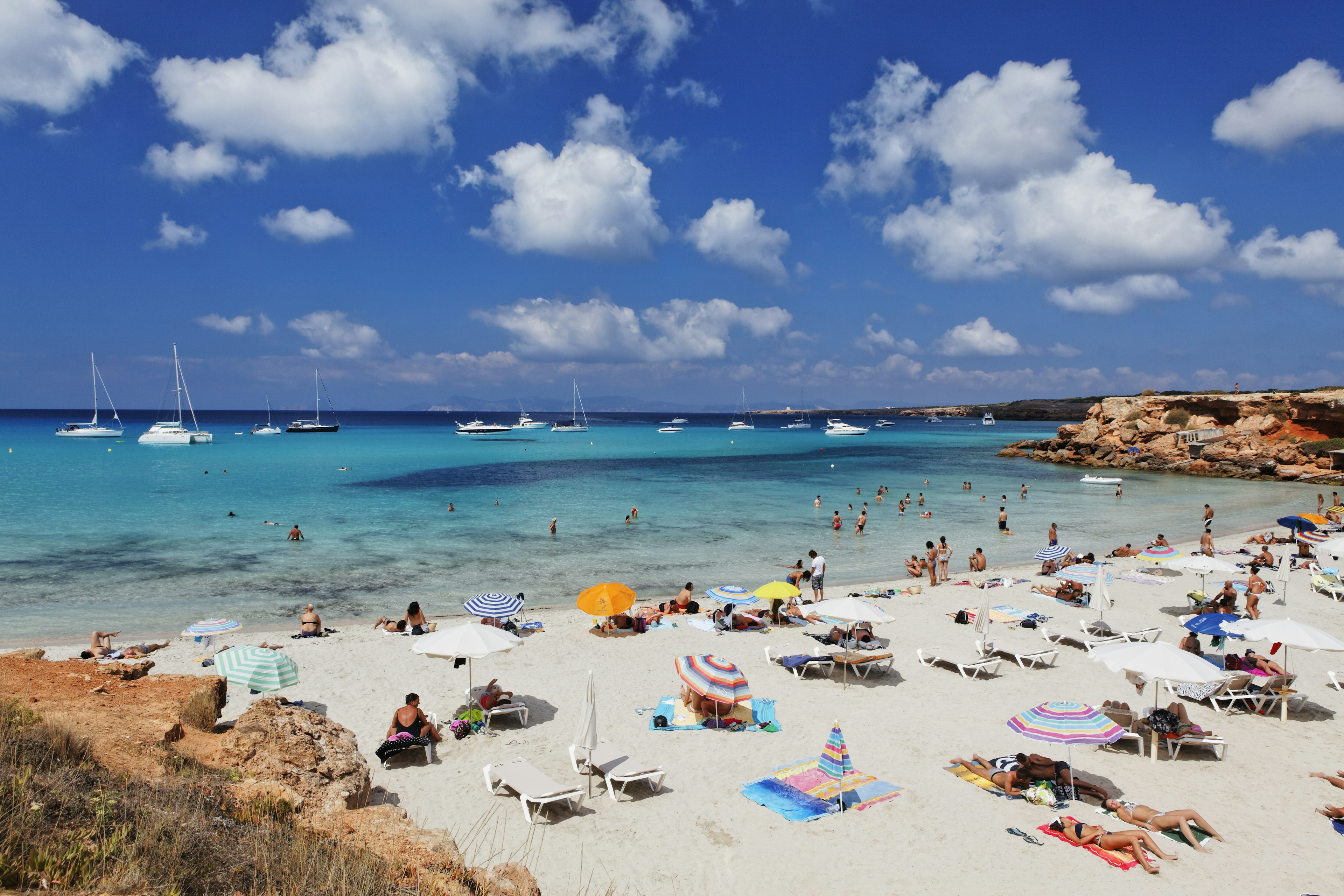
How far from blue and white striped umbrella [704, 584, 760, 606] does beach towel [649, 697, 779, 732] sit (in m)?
3.86

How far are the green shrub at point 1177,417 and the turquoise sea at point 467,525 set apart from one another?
11.6 meters

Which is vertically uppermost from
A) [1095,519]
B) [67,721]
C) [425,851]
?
[67,721]

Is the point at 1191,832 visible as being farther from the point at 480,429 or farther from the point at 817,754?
the point at 480,429

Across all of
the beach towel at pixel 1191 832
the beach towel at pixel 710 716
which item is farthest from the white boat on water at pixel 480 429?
the beach towel at pixel 1191 832

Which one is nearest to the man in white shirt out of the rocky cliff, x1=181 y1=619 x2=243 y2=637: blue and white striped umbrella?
x1=181 y1=619 x2=243 y2=637: blue and white striped umbrella

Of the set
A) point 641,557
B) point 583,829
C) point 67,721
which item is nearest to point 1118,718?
point 583,829

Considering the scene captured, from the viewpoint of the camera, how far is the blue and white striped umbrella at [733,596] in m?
14.9

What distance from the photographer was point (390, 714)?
10641mm

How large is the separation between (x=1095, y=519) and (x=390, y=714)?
3434 centimetres

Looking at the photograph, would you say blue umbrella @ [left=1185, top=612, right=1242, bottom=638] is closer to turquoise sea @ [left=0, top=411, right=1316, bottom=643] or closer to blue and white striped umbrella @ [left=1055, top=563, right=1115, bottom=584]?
blue and white striped umbrella @ [left=1055, top=563, right=1115, bottom=584]

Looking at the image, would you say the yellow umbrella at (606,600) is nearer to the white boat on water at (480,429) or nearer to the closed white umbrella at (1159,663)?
the closed white umbrella at (1159,663)

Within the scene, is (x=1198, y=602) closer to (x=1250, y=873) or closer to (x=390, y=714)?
(x=1250, y=873)

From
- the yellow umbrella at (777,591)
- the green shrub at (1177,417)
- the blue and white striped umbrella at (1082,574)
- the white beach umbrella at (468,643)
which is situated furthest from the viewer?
the green shrub at (1177,417)

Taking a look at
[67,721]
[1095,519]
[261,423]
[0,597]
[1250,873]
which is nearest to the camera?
[67,721]
